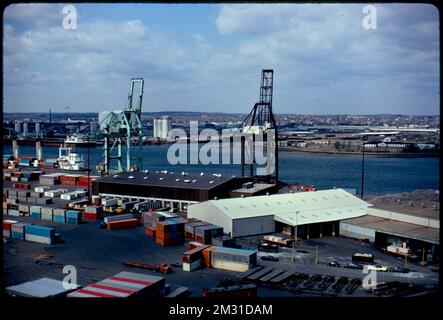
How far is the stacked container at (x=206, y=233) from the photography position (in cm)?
569

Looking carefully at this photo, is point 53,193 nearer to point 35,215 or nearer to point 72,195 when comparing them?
point 72,195

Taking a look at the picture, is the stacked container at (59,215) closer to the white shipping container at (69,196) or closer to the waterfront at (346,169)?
the white shipping container at (69,196)

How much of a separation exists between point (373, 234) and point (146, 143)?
84.4ft

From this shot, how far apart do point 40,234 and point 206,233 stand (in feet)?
6.87

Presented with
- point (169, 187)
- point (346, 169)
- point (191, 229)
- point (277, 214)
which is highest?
point (169, 187)

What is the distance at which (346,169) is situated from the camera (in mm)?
17781

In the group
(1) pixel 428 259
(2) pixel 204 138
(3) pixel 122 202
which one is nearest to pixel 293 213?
(1) pixel 428 259

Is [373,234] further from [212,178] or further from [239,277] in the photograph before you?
[212,178]


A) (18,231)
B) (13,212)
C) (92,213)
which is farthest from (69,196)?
(18,231)

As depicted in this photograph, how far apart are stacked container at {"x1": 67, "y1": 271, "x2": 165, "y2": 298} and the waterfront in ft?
31.9

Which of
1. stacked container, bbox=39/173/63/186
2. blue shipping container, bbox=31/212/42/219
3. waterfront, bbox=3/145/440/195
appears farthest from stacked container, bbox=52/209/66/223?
waterfront, bbox=3/145/440/195

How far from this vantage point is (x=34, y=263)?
4.82 m

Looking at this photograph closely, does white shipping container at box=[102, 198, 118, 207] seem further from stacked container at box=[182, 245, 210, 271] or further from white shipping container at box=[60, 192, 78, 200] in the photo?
stacked container at box=[182, 245, 210, 271]

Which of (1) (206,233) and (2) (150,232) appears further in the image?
(2) (150,232)
